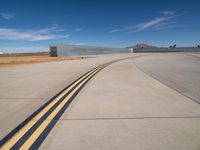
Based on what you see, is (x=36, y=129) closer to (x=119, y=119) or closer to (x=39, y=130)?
(x=39, y=130)

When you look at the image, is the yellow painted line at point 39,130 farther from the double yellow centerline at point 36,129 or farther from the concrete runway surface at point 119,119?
the concrete runway surface at point 119,119

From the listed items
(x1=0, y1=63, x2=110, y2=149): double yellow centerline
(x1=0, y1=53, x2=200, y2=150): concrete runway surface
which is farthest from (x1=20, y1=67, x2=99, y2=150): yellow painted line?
(x1=0, y1=53, x2=200, y2=150): concrete runway surface

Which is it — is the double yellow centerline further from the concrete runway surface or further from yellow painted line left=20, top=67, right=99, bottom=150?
the concrete runway surface

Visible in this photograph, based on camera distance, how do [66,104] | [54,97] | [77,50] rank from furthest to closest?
[77,50]
[54,97]
[66,104]

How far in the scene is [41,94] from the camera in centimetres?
750

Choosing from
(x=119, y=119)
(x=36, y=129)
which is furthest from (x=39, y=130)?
(x=119, y=119)

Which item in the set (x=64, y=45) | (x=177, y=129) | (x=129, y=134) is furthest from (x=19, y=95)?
(x=64, y=45)

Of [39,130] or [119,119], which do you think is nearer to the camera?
[39,130]

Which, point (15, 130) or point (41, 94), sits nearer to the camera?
point (15, 130)

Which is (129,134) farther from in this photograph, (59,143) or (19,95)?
(19,95)

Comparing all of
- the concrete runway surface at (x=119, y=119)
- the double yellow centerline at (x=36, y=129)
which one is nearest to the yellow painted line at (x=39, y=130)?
the double yellow centerline at (x=36, y=129)

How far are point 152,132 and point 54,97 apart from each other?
4047 mm

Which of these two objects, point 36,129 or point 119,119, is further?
point 119,119

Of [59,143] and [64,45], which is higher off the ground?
[64,45]
